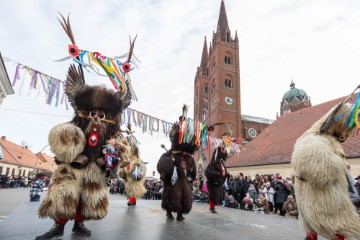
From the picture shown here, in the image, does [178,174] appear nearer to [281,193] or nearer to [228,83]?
[281,193]

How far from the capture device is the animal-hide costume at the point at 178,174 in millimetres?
4965

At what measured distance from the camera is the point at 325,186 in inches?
105

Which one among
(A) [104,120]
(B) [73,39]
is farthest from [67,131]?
(B) [73,39]

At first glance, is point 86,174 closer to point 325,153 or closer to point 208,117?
point 325,153

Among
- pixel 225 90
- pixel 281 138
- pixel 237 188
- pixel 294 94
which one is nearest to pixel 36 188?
pixel 237 188

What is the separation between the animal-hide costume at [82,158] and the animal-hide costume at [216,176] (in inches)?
140

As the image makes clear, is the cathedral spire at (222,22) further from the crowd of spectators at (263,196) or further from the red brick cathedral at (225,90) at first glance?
the crowd of spectators at (263,196)

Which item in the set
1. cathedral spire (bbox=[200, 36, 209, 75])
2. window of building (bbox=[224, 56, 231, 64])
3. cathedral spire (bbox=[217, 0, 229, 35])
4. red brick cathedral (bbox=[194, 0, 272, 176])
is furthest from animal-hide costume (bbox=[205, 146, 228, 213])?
cathedral spire (bbox=[200, 36, 209, 75])

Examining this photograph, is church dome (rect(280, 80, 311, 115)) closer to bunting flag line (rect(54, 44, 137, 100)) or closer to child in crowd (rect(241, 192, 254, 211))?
child in crowd (rect(241, 192, 254, 211))

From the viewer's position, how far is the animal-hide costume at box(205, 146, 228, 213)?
6539 mm

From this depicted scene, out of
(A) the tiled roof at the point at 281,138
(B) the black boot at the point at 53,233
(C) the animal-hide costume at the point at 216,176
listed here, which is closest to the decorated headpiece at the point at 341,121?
(B) the black boot at the point at 53,233

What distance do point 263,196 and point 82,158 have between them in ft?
29.2

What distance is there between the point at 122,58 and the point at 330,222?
12.6ft

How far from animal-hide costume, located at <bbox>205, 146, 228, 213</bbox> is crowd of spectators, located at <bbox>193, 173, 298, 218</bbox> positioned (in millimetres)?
1690
